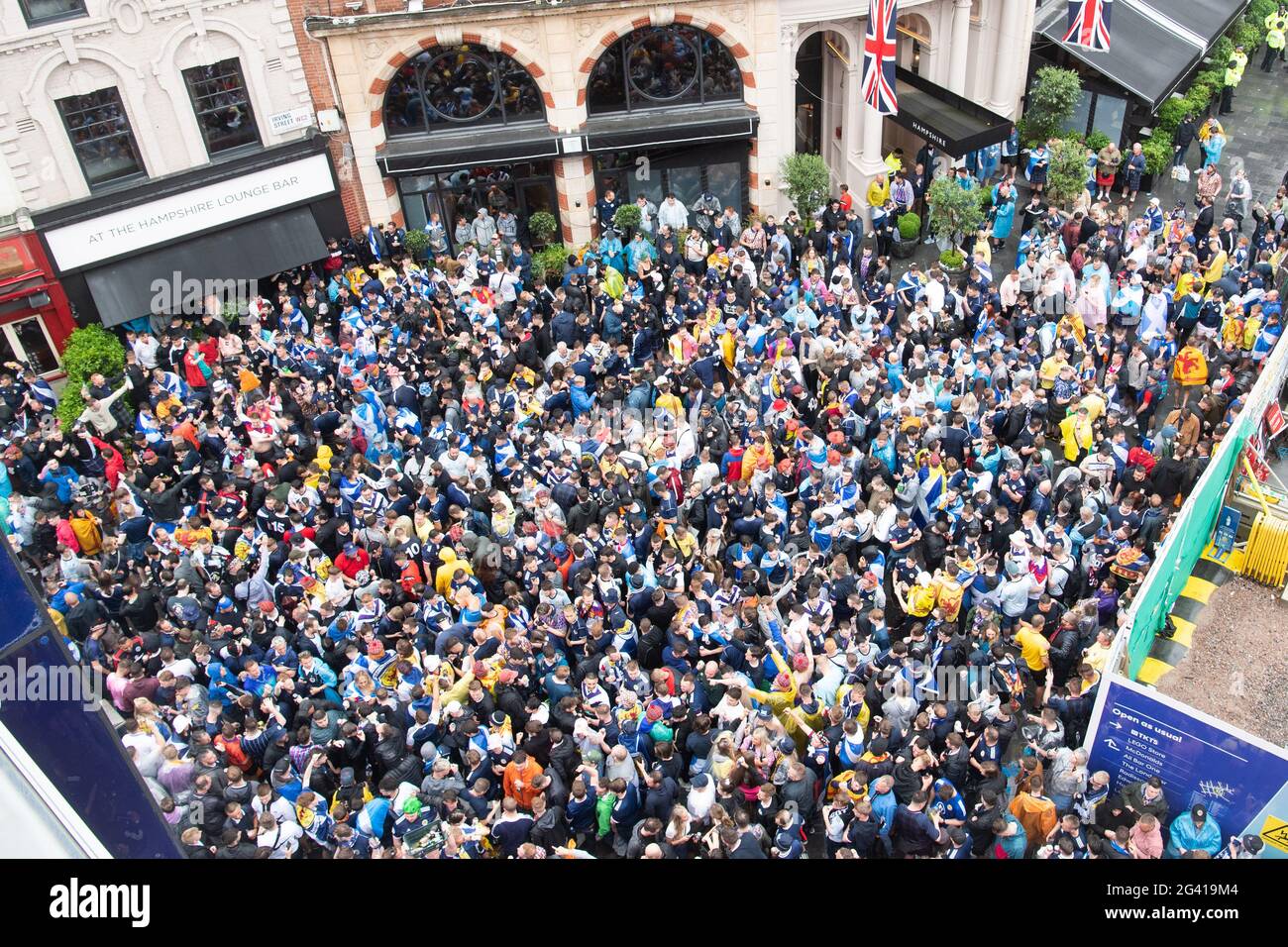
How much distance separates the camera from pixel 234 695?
1340 cm

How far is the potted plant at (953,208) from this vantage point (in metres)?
22.9

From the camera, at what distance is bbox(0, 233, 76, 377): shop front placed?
70.0 ft

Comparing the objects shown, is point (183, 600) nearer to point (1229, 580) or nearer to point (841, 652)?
point (841, 652)

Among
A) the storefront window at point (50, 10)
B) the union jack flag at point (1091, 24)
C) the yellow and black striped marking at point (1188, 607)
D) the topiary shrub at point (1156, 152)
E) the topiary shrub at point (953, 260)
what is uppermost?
the storefront window at point (50, 10)

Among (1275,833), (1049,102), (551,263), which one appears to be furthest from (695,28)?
(1275,833)

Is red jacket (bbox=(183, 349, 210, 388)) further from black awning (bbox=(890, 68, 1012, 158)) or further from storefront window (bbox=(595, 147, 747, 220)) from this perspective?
black awning (bbox=(890, 68, 1012, 158))

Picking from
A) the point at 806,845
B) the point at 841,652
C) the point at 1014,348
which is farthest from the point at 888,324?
the point at 806,845

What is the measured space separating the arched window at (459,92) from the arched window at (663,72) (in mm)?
1551

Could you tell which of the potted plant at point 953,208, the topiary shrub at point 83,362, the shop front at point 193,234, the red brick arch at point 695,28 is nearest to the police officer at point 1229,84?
the potted plant at point 953,208

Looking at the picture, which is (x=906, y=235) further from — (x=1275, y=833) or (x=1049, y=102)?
(x=1275, y=833)

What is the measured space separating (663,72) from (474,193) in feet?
16.6

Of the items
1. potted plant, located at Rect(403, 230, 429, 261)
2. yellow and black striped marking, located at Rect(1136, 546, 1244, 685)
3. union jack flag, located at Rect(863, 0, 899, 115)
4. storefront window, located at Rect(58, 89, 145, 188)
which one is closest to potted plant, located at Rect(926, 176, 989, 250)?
union jack flag, located at Rect(863, 0, 899, 115)

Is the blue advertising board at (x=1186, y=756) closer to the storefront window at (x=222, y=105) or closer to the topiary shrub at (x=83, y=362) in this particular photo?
the topiary shrub at (x=83, y=362)

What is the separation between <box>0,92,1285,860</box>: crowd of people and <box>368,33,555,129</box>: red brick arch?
4165 mm
